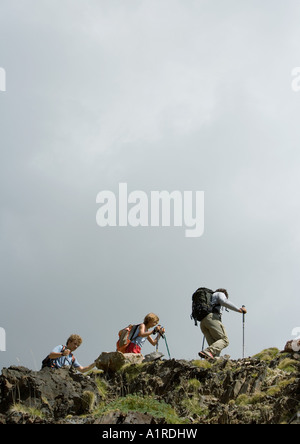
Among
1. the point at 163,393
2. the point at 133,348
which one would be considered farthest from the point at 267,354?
the point at 133,348

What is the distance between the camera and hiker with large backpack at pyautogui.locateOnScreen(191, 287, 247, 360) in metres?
17.6

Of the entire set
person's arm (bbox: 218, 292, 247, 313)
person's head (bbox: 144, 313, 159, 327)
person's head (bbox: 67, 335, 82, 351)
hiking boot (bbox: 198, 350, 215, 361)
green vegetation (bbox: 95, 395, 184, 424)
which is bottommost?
green vegetation (bbox: 95, 395, 184, 424)

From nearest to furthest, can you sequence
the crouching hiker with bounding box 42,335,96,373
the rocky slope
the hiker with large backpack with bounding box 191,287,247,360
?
the rocky slope < the crouching hiker with bounding box 42,335,96,373 < the hiker with large backpack with bounding box 191,287,247,360

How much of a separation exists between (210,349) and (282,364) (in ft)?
9.37

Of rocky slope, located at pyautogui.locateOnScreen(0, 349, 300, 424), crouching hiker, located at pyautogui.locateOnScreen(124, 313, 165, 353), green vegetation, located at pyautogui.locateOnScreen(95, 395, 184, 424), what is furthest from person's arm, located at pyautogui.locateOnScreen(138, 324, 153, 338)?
green vegetation, located at pyautogui.locateOnScreen(95, 395, 184, 424)

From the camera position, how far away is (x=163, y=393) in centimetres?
1415

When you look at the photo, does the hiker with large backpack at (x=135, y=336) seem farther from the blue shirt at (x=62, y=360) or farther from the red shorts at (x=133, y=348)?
the blue shirt at (x=62, y=360)

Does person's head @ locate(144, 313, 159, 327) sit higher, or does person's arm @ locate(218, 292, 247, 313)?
person's arm @ locate(218, 292, 247, 313)

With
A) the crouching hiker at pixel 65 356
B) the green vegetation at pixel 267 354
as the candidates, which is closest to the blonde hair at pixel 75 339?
the crouching hiker at pixel 65 356

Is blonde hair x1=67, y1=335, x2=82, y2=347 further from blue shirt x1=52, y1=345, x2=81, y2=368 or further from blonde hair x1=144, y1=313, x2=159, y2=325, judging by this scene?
blonde hair x1=144, y1=313, x2=159, y2=325

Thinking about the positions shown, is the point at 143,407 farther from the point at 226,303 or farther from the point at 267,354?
the point at 226,303

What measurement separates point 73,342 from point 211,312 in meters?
4.85

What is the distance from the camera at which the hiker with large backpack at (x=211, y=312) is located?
1759 centimetres

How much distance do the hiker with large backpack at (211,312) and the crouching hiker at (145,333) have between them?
51.8 inches
